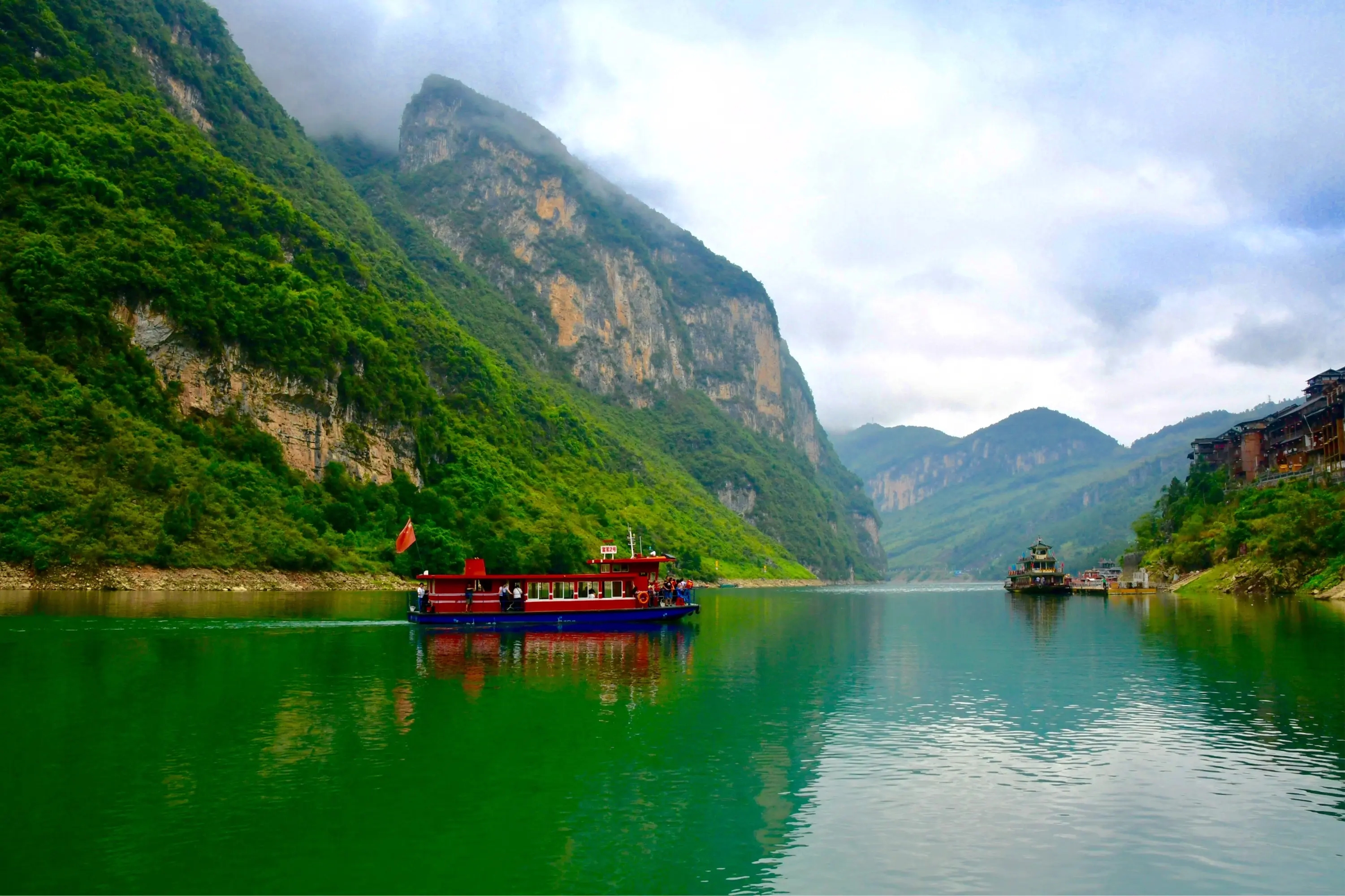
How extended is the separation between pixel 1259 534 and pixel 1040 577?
147 feet

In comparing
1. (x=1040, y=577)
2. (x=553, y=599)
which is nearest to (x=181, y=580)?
(x=553, y=599)

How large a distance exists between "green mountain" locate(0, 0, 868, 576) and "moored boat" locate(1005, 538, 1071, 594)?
227 ft

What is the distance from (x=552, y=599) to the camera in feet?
224

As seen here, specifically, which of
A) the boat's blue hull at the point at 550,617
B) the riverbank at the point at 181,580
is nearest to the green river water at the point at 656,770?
the boat's blue hull at the point at 550,617

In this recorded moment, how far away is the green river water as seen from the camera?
16188 millimetres

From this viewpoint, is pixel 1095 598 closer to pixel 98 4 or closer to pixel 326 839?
pixel 326 839

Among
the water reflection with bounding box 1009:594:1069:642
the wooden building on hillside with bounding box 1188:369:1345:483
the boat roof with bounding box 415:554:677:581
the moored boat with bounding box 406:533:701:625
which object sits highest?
the wooden building on hillside with bounding box 1188:369:1345:483

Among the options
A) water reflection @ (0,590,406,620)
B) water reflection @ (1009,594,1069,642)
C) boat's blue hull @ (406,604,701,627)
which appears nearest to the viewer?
water reflection @ (0,590,406,620)

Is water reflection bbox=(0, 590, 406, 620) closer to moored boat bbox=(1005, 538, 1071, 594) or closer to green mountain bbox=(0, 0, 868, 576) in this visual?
green mountain bbox=(0, 0, 868, 576)

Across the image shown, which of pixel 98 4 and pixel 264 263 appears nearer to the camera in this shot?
pixel 264 263

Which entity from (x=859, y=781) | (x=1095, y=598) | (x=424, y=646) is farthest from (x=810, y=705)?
(x=1095, y=598)

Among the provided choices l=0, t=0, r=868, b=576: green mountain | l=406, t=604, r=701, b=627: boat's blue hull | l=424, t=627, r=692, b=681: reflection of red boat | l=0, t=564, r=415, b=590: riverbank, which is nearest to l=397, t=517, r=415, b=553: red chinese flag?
l=406, t=604, r=701, b=627: boat's blue hull

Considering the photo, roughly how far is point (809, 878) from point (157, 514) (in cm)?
8911

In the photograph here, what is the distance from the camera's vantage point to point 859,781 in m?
22.4
